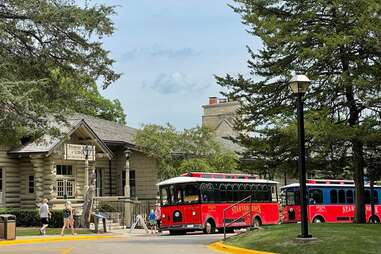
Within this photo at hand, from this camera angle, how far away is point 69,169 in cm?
4338

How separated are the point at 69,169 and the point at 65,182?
1066 mm

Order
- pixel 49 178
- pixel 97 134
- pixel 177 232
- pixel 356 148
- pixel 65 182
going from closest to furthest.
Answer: pixel 356 148 → pixel 177 232 → pixel 49 178 → pixel 65 182 → pixel 97 134

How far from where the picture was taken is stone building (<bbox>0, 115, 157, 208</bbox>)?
A: 131 feet

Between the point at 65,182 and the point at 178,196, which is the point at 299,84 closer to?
the point at 178,196

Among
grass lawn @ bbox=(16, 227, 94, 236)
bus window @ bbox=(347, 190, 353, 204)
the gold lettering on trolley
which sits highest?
bus window @ bbox=(347, 190, 353, 204)

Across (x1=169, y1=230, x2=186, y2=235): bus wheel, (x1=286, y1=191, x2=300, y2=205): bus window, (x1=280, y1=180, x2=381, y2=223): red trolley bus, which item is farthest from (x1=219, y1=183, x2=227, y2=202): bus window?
(x1=286, y1=191, x2=300, y2=205): bus window

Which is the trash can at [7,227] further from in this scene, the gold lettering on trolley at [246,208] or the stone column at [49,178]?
the gold lettering on trolley at [246,208]

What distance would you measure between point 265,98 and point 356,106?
13.5ft

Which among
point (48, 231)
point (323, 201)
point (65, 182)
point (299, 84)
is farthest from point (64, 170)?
point (299, 84)

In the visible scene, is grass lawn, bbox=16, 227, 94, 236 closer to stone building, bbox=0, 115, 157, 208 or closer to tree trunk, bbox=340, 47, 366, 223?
stone building, bbox=0, 115, 157, 208

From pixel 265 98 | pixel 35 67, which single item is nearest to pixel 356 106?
pixel 265 98

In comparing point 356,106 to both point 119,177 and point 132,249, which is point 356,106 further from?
point 119,177

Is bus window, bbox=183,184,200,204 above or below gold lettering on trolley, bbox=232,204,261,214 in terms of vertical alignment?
above

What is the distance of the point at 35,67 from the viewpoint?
1995 cm
